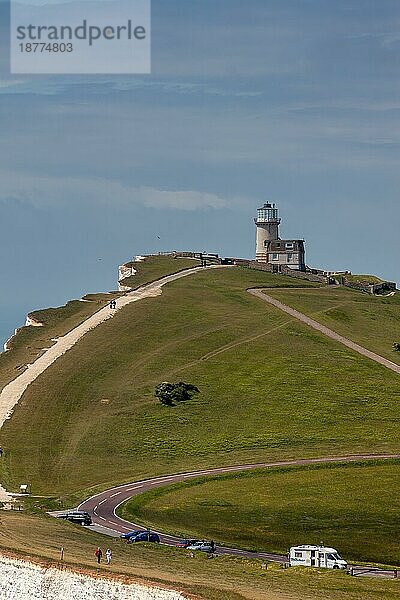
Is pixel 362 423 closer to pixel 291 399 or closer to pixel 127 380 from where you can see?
pixel 291 399

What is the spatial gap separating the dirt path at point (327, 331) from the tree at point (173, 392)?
1052 inches

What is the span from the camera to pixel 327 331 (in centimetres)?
16675

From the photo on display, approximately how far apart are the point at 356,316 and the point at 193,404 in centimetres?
5616

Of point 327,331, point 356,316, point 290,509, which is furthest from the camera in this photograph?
point 356,316

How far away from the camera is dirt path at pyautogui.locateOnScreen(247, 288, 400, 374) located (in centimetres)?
15038

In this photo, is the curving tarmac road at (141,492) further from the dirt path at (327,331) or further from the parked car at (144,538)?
the dirt path at (327,331)

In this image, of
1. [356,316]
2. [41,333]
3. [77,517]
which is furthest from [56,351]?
[77,517]

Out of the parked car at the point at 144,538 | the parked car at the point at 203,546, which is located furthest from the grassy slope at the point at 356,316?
the parked car at the point at 203,546

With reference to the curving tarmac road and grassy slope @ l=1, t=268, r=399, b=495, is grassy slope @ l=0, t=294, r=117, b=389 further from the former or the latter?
the curving tarmac road

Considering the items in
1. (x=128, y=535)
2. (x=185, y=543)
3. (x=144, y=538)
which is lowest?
(x=185, y=543)

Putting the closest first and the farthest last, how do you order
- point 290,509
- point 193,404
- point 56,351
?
point 290,509 < point 193,404 < point 56,351

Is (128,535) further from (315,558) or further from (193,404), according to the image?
(193,404)

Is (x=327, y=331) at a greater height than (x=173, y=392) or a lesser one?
greater

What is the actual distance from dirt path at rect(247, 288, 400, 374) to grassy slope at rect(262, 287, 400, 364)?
128cm
